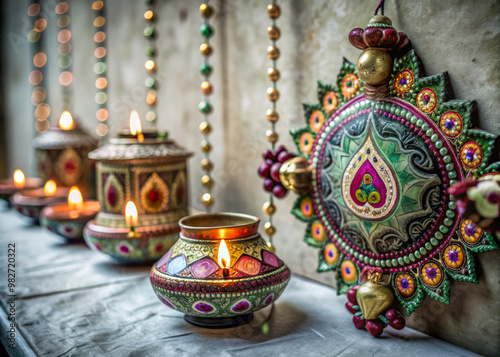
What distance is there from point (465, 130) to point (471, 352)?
30 centimetres

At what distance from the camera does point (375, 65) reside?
67cm

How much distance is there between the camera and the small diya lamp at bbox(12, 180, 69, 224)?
1412mm

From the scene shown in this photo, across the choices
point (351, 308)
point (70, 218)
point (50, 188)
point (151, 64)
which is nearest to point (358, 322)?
point (351, 308)

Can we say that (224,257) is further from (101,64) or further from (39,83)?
(39,83)

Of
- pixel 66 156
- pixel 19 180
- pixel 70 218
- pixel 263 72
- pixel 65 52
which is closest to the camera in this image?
pixel 263 72

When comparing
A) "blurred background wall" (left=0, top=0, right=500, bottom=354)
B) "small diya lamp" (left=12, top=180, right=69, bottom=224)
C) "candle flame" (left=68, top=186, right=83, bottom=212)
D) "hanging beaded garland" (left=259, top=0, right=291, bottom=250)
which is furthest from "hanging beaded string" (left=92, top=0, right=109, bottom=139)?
"hanging beaded garland" (left=259, top=0, right=291, bottom=250)

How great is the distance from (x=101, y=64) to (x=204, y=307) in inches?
49.6

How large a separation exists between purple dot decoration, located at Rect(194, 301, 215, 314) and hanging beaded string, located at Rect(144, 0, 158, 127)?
81cm

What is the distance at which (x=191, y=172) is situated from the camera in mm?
1317

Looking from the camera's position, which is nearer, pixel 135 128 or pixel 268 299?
pixel 268 299

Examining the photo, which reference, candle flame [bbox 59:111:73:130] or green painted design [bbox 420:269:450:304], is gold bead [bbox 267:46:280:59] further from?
candle flame [bbox 59:111:73:130]

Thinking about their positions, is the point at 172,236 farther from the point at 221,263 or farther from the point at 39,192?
the point at 39,192

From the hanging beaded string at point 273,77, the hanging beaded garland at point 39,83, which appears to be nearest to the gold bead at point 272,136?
the hanging beaded string at point 273,77

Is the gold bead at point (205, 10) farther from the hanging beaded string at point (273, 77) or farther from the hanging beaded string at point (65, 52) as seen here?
the hanging beaded string at point (65, 52)
